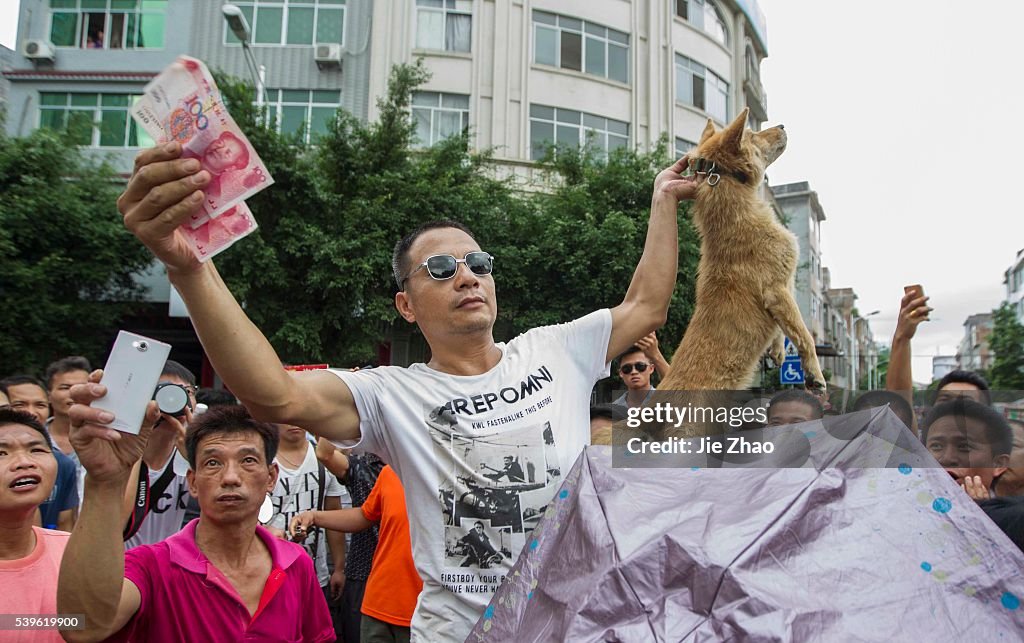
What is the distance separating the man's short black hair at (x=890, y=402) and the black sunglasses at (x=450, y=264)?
110 cm

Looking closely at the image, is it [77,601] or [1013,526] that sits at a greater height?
[1013,526]

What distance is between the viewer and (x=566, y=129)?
678 inches

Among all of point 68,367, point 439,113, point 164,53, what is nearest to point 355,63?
point 439,113

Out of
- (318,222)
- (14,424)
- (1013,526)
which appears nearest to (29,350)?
(318,222)

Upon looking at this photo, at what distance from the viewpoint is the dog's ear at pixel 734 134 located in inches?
86.7

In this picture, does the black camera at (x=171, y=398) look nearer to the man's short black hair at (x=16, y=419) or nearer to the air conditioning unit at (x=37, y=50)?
the man's short black hair at (x=16, y=419)

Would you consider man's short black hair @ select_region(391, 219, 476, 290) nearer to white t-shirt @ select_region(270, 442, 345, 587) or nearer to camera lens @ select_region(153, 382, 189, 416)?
camera lens @ select_region(153, 382, 189, 416)

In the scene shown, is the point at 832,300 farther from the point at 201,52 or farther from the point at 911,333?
the point at 911,333

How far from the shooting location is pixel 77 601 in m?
1.50

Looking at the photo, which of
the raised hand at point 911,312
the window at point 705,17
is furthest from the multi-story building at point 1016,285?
the raised hand at point 911,312

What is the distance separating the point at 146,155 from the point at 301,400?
64 centimetres

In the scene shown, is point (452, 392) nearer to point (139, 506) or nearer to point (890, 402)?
point (890, 402)

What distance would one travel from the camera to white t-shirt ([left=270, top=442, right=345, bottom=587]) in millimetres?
3814

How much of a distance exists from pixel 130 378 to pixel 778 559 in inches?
49.0
